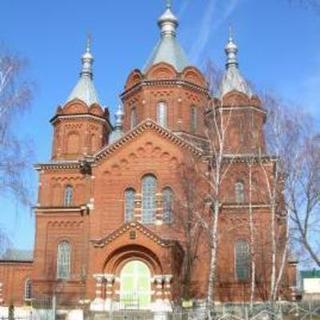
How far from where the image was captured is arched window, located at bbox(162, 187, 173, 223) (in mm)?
33938

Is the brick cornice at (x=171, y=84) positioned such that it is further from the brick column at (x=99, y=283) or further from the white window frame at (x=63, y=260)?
the brick column at (x=99, y=283)

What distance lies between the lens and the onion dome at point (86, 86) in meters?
41.8

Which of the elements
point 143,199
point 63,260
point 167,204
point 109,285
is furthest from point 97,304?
point 167,204

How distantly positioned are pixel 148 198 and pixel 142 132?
4.02 m

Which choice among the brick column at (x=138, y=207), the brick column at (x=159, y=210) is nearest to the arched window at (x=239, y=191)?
the brick column at (x=159, y=210)

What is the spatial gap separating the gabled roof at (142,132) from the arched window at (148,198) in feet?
8.23

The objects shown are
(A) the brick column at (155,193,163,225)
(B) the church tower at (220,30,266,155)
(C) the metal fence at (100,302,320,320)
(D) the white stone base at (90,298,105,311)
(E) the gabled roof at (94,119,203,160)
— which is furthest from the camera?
(E) the gabled roof at (94,119,203,160)

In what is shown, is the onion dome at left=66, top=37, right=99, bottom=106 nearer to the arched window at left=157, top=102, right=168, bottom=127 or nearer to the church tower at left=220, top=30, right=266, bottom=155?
the arched window at left=157, top=102, right=168, bottom=127

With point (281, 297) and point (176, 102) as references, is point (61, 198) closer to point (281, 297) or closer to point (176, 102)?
point (176, 102)

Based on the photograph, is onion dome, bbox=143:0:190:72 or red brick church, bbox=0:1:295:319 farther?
onion dome, bbox=143:0:190:72

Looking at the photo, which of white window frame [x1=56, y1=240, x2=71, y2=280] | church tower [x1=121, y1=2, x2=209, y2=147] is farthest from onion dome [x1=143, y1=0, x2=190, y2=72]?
white window frame [x1=56, y1=240, x2=71, y2=280]

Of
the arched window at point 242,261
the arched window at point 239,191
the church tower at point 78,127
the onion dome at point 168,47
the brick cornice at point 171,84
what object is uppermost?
the onion dome at point 168,47

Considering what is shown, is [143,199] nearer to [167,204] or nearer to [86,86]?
[167,204]

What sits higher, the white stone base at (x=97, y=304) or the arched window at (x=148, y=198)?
the arched window at (x=148, y=198)
